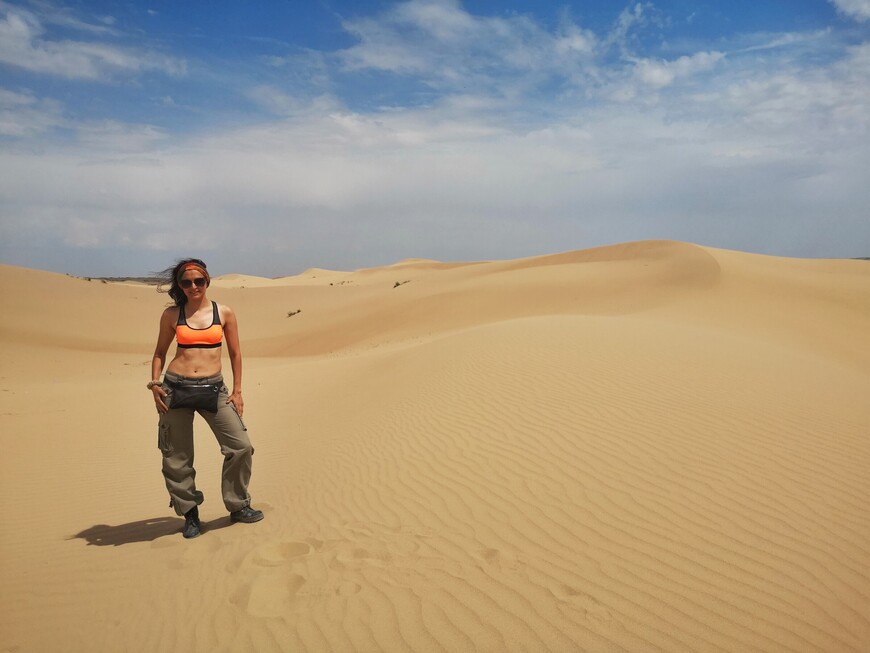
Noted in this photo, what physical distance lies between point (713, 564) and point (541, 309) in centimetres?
1756

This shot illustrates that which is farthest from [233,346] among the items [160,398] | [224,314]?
[160,398]

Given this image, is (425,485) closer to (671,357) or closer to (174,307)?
(174,307)

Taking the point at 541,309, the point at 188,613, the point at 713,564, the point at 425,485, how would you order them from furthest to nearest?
Answer: the point at 541,309, the point at 425,485, the point at 713,564, the point at 188,613

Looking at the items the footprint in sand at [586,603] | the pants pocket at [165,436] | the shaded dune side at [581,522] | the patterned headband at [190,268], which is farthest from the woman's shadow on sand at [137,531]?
the footprint in sand at [586,603]

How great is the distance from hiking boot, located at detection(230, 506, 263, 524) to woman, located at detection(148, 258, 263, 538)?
370 millimetres

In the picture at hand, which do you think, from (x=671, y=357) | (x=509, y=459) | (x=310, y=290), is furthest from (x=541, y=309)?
(x=310, y=290)

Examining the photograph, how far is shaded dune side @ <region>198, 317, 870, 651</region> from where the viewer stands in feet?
10.8

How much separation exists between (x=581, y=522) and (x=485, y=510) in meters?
0.80

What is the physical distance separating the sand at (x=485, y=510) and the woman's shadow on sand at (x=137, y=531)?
0.04m

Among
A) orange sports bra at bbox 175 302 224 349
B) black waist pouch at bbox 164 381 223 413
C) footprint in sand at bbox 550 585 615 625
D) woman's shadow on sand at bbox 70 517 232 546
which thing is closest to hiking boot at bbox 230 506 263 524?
woman's shadow on sand at bbox 70 517 232 546

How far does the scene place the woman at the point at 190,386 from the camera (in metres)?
4.40

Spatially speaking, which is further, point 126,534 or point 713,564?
point 126,534

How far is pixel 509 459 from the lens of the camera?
576 cm

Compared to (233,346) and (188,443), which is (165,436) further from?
(233,346)
